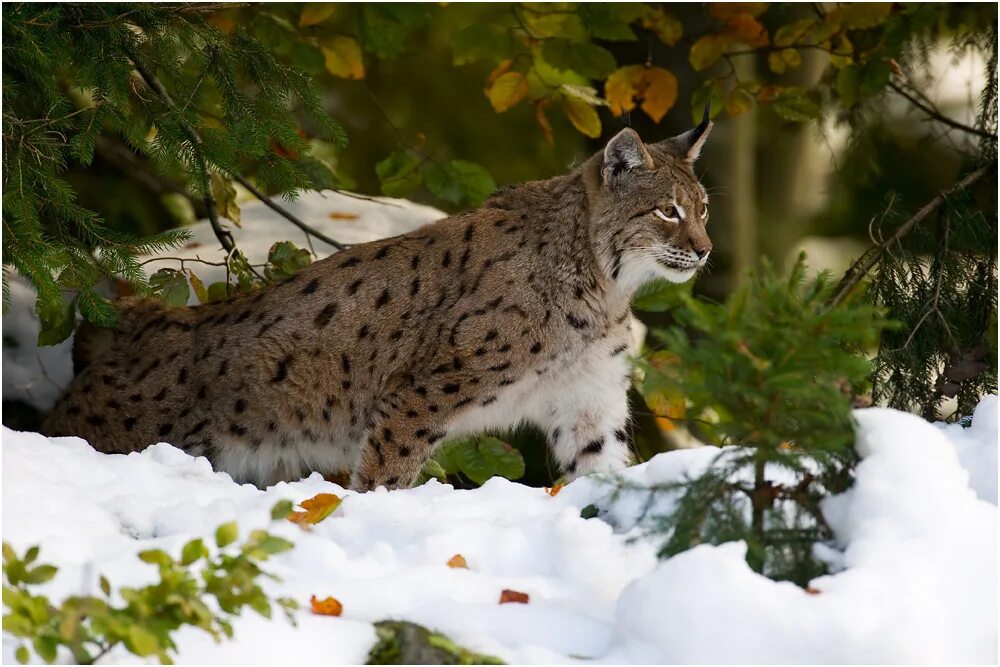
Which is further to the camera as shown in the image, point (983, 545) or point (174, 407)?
point (174, 407)

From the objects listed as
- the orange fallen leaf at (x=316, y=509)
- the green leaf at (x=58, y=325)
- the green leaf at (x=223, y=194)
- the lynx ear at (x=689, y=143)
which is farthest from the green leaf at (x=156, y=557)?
the green leaf at (x=223, y=194)

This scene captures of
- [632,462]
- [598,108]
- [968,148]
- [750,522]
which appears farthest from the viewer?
[598,108]

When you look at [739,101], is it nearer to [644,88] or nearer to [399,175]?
[644,88]

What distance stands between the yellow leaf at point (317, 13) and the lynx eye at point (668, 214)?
7.62ft

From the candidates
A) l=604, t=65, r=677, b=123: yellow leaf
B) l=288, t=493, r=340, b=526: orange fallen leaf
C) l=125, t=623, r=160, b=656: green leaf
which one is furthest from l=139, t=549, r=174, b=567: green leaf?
l=604, t=65, r=677, b=123: yellow leaf

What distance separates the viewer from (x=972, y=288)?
18.6ft

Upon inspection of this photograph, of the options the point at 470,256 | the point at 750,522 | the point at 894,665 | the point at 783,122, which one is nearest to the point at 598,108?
the point at 783,122

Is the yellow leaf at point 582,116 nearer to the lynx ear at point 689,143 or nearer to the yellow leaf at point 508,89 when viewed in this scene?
the yellow leaf at point 508,89

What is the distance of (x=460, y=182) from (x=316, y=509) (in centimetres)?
318

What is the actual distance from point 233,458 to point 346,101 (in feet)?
19.9

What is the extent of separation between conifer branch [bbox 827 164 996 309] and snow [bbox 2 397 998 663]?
2256 mm

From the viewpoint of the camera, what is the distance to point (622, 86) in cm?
689

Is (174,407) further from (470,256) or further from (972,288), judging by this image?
(972,288)

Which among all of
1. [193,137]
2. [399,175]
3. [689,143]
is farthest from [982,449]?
[399,175]
